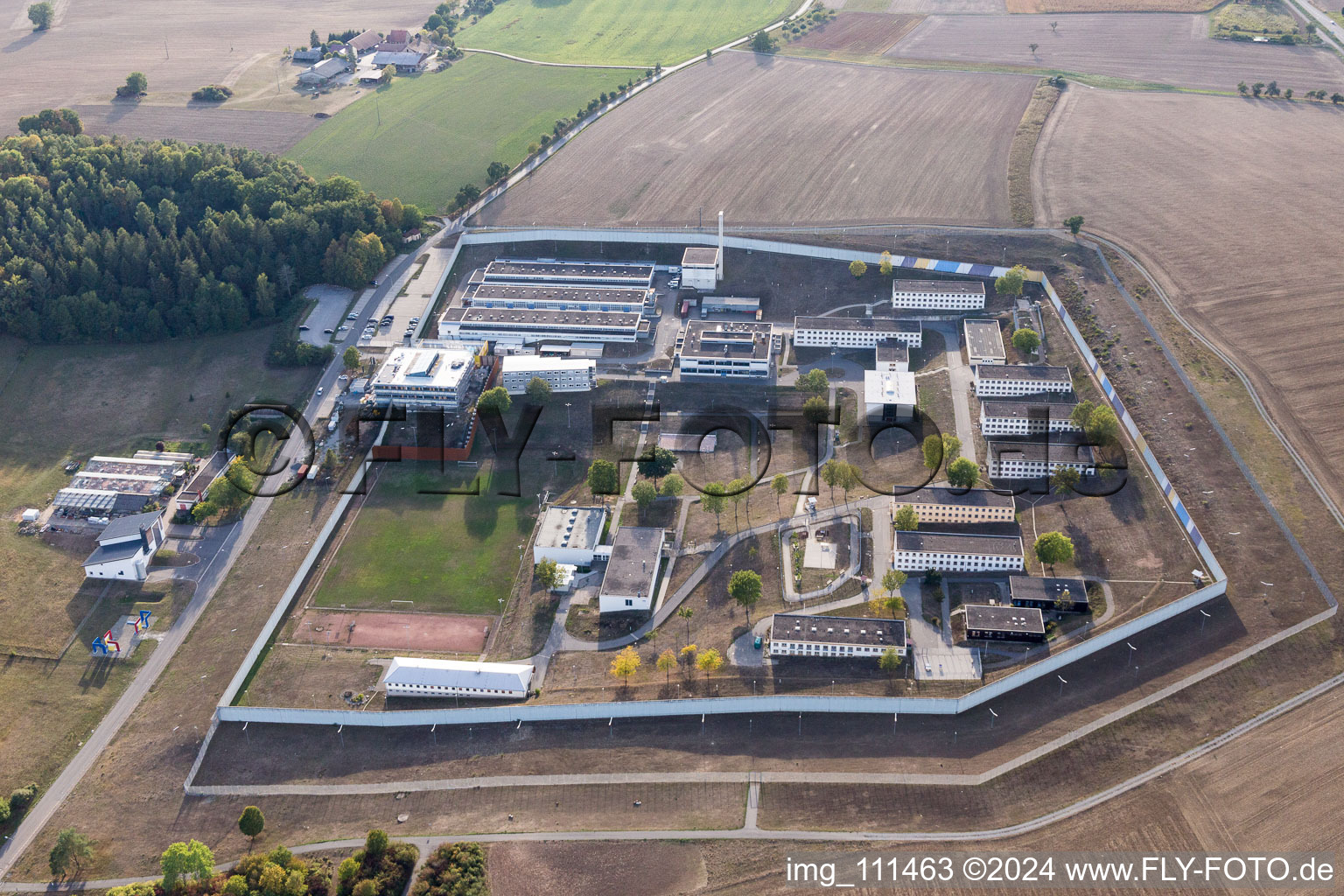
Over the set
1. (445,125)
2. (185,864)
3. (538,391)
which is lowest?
(185,864)

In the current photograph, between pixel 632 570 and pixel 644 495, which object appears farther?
pixel 644 495

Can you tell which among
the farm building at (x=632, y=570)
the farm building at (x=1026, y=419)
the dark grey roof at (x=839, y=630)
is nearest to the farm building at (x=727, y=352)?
the farm building at (x=1026, y=419)

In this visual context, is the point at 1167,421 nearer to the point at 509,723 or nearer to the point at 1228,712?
the point at 1228,712

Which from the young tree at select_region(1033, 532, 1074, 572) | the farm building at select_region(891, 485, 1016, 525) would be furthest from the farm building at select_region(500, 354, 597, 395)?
the young tree at select_region(1033, 532, 1074, 572)

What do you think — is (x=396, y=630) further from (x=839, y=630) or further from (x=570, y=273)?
(x=570, y=273)

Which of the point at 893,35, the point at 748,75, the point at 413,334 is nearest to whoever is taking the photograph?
the point at 413,334

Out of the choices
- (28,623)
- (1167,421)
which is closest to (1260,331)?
(1167,421)

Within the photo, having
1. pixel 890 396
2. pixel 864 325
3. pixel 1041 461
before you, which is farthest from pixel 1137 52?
pixel 1041 461

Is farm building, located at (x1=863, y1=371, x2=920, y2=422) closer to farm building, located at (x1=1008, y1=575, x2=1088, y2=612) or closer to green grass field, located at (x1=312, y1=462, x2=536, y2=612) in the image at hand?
farm building, located at (x1=1008, y1=575, x2=1088, y2=612)
